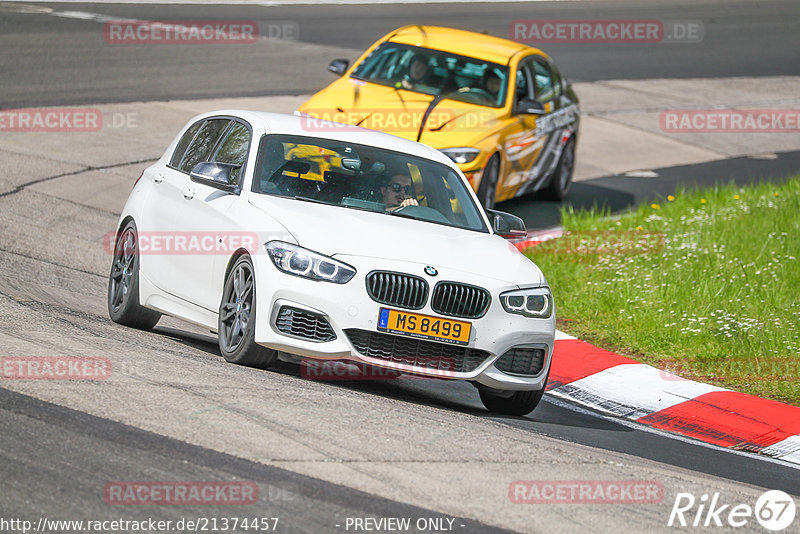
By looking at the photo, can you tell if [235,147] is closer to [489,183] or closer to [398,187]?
[398,187]

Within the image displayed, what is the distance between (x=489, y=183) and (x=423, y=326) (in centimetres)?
661

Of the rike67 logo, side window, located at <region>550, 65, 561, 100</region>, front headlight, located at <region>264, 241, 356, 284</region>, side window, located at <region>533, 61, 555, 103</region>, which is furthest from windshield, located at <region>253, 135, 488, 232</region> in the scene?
side window, located at <region>550, 65, 561, 100</region>

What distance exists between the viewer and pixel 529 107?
14.6m

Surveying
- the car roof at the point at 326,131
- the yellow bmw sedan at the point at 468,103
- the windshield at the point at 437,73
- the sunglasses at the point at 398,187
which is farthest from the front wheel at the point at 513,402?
the windshield at the point at 437,73

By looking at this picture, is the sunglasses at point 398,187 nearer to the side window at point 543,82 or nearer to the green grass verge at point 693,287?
the green grass verge at point 693,287

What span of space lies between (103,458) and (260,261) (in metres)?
2.22

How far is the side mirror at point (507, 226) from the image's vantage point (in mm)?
8758

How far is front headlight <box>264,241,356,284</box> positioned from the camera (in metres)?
7.35

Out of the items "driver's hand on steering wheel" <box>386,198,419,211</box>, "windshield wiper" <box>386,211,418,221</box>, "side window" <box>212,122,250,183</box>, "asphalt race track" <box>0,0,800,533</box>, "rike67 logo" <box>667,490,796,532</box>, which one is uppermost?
"side window" <box>212,122,250,183</box>

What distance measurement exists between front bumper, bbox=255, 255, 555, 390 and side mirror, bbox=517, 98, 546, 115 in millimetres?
7158

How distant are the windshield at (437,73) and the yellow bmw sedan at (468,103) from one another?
1cm

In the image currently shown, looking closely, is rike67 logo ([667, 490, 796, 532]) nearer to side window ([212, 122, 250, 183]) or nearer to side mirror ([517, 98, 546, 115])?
side window ([212, 122, 250, 183])

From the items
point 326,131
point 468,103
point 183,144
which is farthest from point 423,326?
point 468,103

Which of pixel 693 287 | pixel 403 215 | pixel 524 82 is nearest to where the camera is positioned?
pixel 403 215
